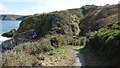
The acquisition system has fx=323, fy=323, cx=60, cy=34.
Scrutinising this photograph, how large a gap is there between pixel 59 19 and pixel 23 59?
33.4 m

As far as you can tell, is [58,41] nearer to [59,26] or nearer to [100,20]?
[100,20]

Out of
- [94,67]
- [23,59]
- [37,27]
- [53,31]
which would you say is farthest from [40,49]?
[37,27]

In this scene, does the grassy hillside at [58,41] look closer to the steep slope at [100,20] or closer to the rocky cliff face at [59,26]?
the rocky cliff face at [59,26]

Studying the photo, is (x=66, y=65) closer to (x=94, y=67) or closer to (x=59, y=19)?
(x=94, y=67)

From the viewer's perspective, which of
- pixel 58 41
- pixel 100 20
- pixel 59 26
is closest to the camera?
pixel 58 41

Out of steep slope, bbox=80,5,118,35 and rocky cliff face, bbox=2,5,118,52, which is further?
rocky cliff face, bbox=2,5,118,52

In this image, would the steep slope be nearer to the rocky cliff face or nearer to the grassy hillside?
the rocky cliff face

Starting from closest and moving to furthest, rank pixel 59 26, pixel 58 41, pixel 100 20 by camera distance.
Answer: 1. pixel 58 41
2. pixel 100 20
3. pixel 59 26

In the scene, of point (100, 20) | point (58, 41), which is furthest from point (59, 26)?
point (58, 41)

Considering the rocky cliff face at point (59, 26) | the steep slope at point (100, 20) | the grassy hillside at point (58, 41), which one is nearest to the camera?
the grassy hillside at point (58, 41)

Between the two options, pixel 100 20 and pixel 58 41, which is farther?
pixel 100 20

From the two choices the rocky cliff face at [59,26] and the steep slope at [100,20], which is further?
the rocky cliff face at [59,26]

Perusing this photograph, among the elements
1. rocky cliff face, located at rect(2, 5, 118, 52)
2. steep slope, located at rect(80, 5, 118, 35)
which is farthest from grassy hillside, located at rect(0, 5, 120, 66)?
steep slope, located at rect(80, 5, 118, 35)

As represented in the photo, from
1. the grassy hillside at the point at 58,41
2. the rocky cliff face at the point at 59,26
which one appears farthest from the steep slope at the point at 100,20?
the grassy hillside at the point at 58,41
